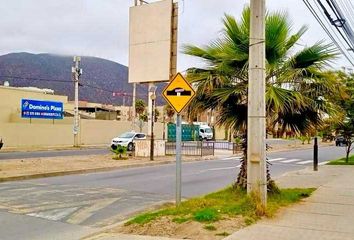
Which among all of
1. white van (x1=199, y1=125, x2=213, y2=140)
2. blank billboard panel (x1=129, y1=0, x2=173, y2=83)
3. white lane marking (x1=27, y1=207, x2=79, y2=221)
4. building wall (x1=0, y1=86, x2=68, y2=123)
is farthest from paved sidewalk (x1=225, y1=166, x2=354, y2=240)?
white van (x1=199, y1=125, x2=213, y2=140)

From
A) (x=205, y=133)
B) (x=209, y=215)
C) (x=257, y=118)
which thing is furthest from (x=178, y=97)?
(x=205, y=133)

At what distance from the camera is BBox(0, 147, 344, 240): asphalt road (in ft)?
28.9

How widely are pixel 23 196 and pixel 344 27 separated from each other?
11.1 m

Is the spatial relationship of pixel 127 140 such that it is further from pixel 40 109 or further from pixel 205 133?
pixel 205 133

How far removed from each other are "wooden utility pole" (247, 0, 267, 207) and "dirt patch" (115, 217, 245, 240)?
1258mm

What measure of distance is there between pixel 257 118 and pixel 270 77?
2.14 metres

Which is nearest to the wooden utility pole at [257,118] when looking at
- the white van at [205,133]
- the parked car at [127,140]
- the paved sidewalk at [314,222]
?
the paved sidewalk at [314,222]

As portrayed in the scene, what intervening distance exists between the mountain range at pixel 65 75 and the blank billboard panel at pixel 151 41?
405 feet

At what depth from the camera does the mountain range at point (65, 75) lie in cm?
15088

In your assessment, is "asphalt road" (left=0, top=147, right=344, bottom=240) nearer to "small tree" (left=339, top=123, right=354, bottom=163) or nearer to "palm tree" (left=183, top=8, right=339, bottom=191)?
"palm tree" (left=183, top=8, right=339, bottom=191)

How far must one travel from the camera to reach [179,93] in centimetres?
992

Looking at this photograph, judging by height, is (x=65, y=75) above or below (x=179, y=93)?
above

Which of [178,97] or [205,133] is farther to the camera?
[205,133]

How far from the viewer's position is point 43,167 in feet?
64.6
